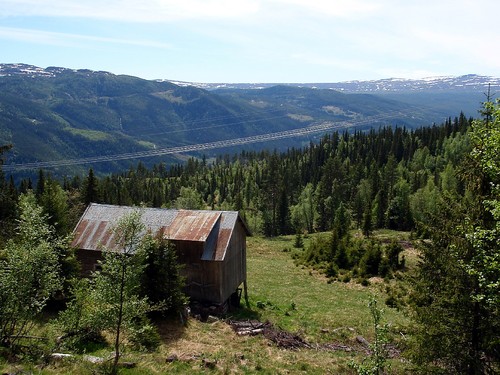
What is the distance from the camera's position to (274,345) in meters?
26.0

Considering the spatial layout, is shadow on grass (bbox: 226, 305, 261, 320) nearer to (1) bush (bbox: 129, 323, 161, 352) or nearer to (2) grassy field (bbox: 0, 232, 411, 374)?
(2) grassy field (bbox: 0, 232, 411, 374)

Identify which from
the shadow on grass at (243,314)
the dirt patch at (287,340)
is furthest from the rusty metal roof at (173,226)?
the dirt patch at (287,340)

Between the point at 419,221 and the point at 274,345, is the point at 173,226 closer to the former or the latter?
the point at 274,345

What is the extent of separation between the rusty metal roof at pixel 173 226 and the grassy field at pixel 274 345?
6318mm

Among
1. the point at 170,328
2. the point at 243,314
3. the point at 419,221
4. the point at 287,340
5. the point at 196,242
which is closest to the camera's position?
the point at 419,221

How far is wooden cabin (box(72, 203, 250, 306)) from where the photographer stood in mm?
32781

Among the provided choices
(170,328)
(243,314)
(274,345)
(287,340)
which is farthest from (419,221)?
(170,328)

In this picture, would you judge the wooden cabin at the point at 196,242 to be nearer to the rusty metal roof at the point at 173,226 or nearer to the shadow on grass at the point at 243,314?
the rusty metal roof at the point at 173,226

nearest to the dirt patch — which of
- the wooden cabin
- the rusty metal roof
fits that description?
the wooden cabin

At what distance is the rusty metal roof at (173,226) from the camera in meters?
33.1

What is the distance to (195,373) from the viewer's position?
2023cm

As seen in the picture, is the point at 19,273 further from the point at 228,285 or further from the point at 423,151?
the point at 423,151

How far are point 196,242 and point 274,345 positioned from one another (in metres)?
10.6

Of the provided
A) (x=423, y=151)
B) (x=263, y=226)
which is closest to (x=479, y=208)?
(x=263, y=226)
